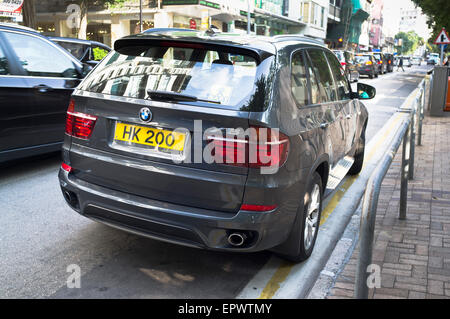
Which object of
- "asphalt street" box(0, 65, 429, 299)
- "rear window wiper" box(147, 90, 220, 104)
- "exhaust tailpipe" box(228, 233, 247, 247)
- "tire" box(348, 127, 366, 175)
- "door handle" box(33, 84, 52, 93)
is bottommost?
"asphalt street" box(0, 65, 429, 299)

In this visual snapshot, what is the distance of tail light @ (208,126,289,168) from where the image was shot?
286cm

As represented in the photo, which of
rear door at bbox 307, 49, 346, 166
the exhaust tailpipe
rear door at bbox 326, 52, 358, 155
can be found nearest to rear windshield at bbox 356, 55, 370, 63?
rear door at bbox 326, 52, 358, 155

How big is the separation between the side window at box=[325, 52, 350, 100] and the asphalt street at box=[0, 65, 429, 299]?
2.07 m

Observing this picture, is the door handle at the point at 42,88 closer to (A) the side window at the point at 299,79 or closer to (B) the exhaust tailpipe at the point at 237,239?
(A) the side window at the point at 299,79

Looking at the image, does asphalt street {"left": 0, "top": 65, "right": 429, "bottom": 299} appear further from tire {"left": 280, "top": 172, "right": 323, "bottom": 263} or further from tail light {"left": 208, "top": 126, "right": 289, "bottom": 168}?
tail light {"left": 208, "top": 126, "right": 289, "bottom": 168}

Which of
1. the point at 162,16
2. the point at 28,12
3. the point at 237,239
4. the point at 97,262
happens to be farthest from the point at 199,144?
the point at 162,16

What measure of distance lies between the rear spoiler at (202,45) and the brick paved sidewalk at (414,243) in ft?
5.64

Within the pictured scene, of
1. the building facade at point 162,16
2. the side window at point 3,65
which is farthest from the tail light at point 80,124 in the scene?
the building facade at point 162,16

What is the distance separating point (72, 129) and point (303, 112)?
5.68 feet

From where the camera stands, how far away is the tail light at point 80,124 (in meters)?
3.32

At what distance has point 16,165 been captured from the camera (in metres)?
6.17

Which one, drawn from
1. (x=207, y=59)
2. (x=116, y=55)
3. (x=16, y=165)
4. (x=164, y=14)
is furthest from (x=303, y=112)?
(x=164, y=14)

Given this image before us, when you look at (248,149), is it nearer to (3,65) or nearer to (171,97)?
(171,97)

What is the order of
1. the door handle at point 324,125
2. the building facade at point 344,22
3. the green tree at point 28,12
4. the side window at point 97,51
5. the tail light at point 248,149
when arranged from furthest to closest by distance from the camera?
the building facade at point 344,22 → the green tree at point 28,12 → the side window at point 97,51 → the door handle at point 324,125 → the tail light at point 248,149
